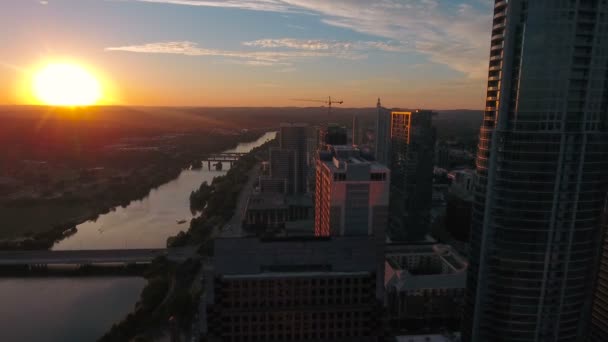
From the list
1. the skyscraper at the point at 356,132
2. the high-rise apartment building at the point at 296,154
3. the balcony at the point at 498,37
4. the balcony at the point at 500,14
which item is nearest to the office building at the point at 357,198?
the balcony at the point at 498,37

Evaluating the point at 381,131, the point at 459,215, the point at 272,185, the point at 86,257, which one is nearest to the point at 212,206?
the point at 272,185

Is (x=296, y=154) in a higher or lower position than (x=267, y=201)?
higher

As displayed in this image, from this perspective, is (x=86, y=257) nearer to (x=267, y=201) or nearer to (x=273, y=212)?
(x=273, y=212)

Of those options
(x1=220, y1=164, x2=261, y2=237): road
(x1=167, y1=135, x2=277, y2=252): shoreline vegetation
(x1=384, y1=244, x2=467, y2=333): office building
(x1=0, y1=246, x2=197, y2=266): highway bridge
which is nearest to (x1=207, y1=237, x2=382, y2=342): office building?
(x1=384, y1=244, x2=467, y2=333): office building

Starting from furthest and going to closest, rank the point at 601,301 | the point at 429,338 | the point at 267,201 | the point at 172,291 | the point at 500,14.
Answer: the point at 267,201
the point at 172,291
the point at 429,338
the point at 601,301
the point at 500,14

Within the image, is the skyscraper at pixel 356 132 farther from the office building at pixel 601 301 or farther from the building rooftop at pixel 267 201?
the office building at pixel 601 301

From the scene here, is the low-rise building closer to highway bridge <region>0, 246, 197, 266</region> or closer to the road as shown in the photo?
the road
